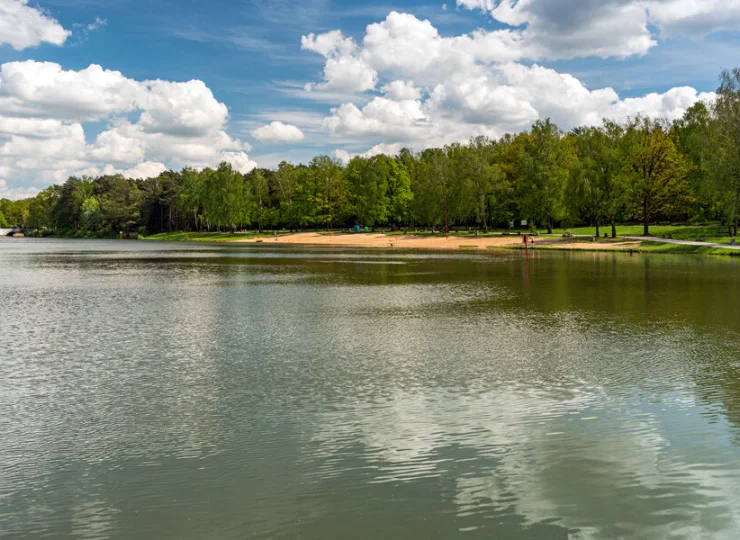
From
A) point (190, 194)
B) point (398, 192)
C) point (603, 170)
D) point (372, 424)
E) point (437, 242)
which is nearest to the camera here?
point (372, 424)

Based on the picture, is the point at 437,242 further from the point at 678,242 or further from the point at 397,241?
the point at 678,242

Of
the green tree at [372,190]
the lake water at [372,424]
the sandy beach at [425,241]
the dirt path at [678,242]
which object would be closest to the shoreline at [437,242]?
the sandy beach at [425,241]

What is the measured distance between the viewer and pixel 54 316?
30406 millimetres

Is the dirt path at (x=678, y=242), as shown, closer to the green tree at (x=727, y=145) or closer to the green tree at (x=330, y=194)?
the green tree at (x=727, y=145)

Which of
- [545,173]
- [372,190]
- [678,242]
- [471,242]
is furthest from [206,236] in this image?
[678,242]

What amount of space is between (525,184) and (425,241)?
21062 mm

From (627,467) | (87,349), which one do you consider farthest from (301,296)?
(627,467)

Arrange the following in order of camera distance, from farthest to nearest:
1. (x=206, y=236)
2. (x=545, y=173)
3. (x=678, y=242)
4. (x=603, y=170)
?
(x=206, y=236) < (x=545, y=173) < (x=603, y=170) < (x=678, y=242)

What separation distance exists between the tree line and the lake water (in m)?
59.6

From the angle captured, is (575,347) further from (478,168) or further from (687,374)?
(478,168)

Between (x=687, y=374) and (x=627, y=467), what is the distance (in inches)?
323

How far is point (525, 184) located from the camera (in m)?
108

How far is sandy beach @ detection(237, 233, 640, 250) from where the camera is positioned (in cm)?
9031

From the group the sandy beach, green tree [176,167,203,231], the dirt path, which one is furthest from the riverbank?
green tree [176,167,203,231]
